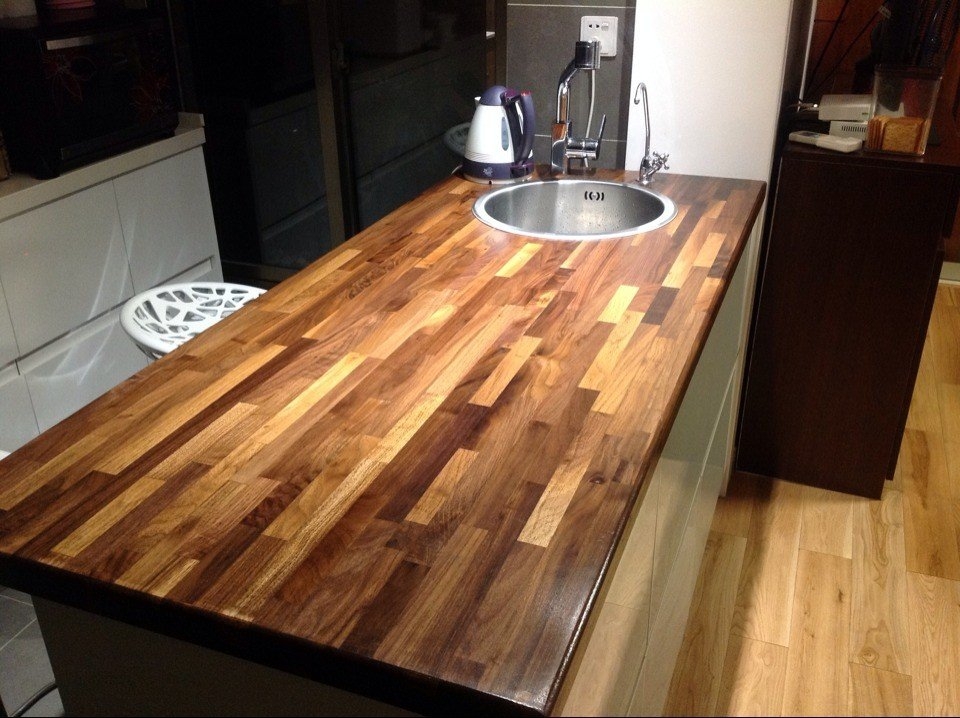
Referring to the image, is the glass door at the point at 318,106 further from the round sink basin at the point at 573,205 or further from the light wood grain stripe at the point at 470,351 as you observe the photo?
the light wood grain stripe at the point at 470,351

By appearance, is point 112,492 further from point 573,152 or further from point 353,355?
point 573,152

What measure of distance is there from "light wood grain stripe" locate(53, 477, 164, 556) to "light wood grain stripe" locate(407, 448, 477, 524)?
31 centimetres

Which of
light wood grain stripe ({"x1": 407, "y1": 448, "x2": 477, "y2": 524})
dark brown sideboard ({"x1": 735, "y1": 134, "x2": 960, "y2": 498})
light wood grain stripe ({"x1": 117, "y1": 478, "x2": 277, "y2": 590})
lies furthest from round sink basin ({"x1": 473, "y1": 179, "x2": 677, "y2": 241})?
light wood grain stripe ({"x1": 117, "y1": 478, "x2": 277, "y2": 590})

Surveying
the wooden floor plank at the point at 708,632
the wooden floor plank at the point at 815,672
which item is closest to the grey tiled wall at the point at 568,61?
the wooden floor plank at the point at 708,632

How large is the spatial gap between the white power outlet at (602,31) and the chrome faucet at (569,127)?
21 mm

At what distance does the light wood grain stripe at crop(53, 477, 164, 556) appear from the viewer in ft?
3.05

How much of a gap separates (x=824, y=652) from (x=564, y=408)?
2.00 feet

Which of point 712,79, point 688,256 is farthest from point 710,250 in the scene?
point 712,79

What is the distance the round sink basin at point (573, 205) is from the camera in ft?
7.01

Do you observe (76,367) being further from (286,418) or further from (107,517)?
(107,517)

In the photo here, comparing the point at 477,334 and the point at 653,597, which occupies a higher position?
the point at 477,334

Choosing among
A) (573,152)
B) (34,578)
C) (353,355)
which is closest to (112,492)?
(34,578)

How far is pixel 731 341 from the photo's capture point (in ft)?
7.12

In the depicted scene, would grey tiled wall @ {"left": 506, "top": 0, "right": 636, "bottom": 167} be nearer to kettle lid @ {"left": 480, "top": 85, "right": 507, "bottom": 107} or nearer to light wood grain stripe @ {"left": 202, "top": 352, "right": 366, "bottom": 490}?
kettle lid @ {"left": 480, "top": 85, "right": 507, "bottom": 107}
